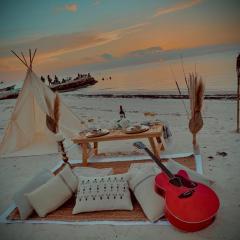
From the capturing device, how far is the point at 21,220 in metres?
2.46

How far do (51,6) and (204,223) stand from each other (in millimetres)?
5648

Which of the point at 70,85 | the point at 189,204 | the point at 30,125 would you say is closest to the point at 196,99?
the point at 189,204

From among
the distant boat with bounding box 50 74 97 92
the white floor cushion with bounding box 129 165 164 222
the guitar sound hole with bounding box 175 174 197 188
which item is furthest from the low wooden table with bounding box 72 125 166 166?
the distant boat with bounding box 50 74 97 92

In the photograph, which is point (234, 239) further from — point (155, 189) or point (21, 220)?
point (21, 220)

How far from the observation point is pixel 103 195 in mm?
2412

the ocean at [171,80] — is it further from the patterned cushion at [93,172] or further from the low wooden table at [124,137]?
the patterned cushion at [93,172]

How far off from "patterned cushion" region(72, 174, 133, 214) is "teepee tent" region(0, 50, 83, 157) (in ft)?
7.36

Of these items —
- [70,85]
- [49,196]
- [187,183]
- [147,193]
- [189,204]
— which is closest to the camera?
[189,204]

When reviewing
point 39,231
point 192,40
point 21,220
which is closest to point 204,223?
point 39,231

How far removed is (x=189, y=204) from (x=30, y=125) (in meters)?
3.80

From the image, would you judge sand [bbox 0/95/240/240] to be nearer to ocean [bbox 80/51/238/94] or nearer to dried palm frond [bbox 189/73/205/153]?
dried palm frond [bbox 189/73/205/153]

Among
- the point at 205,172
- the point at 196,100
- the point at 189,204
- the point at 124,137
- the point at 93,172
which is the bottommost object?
the point at 205,172

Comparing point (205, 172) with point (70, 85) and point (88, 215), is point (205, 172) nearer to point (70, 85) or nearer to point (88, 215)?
point (88, 215)

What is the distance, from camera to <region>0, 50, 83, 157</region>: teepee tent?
4.73 meters
